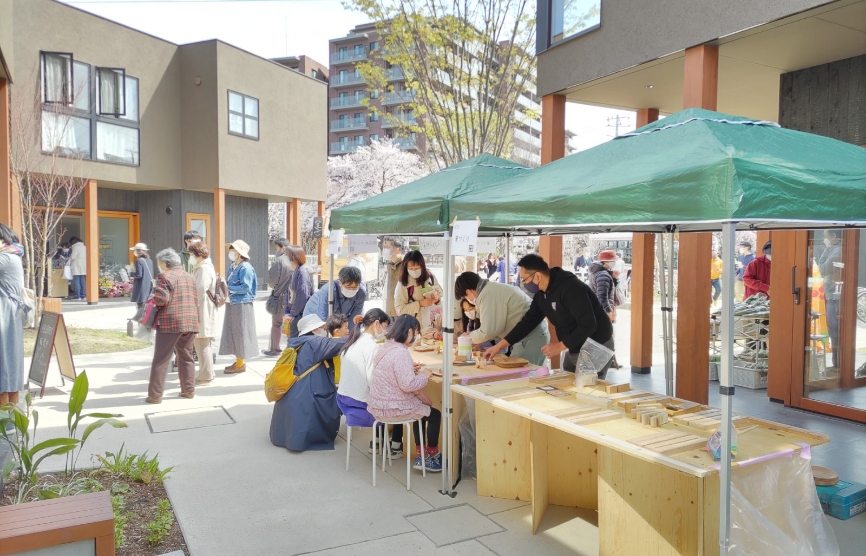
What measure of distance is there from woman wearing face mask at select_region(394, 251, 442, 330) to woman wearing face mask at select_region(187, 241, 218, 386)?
7.96 ft

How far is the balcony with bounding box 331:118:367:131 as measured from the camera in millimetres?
69062

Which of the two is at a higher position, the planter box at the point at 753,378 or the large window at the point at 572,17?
the large window at the point at 572,17

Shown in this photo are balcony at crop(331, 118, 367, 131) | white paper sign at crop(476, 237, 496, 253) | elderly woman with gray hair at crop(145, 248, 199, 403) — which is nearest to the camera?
elderly woman with gray hair at crop(145, 248, 199, 403)

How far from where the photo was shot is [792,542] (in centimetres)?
325

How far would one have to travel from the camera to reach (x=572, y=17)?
784 centimetres

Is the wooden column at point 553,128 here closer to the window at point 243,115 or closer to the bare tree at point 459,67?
the bare tree at point 459,67

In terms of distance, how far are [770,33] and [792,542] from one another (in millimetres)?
4463

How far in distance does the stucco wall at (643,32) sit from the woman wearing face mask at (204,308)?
191 inches

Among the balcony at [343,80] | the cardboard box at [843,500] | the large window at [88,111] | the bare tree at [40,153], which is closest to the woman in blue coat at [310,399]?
the cardboard box at [843,500]

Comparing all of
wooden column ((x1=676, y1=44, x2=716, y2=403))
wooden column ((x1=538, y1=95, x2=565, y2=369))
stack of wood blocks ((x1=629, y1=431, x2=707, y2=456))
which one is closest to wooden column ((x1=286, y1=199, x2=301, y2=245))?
wooden column ((x1=538, y1=95, x2=565, y2=369))

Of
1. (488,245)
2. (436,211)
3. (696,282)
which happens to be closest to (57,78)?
(488,245)

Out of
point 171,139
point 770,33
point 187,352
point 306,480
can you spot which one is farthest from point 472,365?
point 171,139

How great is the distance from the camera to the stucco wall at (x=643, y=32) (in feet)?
18.2

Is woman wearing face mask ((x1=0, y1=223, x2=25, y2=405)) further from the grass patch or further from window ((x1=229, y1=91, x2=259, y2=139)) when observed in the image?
window ((x1=229, y1=91, x2=259, y2=139))
